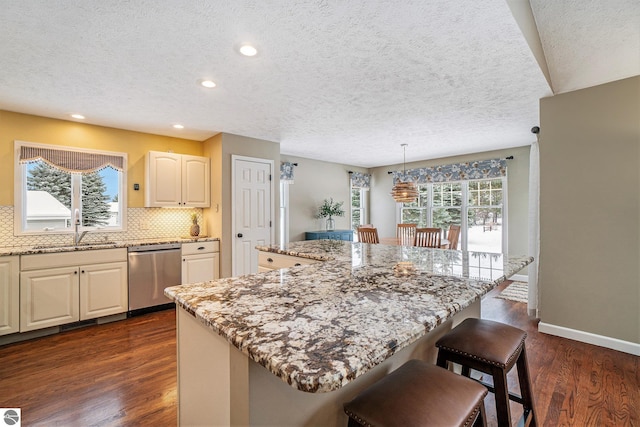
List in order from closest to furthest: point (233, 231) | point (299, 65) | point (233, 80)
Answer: point (299, 65)
point (233, 80)
point (233, 231)

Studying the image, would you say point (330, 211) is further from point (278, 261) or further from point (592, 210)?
point (592, 210)

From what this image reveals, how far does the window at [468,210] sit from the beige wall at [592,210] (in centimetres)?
259

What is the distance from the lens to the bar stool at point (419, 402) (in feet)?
2.69

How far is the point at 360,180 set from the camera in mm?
6922

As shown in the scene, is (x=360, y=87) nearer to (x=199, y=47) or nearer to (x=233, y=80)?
(x=233, y=80)

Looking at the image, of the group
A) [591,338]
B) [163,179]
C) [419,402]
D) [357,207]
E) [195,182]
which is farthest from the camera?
[357,207]

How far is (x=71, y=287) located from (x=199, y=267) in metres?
1.30

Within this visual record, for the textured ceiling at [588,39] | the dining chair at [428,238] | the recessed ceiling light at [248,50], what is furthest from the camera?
the dining chair at [428,238]

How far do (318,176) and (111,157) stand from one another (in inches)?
142

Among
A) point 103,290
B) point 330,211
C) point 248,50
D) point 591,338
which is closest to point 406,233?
point 330,211

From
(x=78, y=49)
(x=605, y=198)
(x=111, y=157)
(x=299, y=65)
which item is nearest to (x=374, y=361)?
(x=299, y=65)

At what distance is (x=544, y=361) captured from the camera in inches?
93.1

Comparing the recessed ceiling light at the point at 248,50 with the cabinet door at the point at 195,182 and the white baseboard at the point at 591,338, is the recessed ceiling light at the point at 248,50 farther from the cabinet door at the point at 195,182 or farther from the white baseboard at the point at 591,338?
the white baseboard at the point at 591,338

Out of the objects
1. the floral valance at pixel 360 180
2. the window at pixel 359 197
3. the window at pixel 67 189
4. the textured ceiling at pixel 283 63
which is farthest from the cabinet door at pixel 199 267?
the floral valance at pixel 360 180
